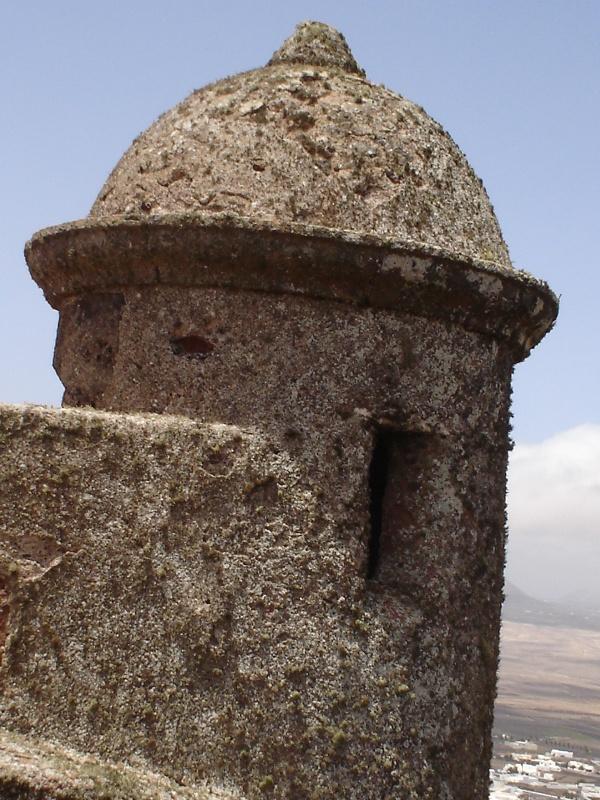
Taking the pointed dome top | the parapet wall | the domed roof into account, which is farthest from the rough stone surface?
the pointed dome top

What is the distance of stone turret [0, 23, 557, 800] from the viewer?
3637 mm

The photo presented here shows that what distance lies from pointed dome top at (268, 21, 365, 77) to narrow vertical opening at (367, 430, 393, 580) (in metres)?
1.63

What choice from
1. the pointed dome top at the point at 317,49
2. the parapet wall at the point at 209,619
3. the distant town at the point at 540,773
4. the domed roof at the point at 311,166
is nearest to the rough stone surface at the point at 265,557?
the parapet wall at the point at 209,619

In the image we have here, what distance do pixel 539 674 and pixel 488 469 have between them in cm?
11949

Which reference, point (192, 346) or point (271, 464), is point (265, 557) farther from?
point (192, 346)

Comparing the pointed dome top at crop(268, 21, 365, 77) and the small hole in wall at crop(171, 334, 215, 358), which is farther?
the pointed dome top at crop(268, 21, 365, 77)

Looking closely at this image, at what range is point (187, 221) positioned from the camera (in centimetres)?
401

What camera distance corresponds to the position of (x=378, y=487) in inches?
166

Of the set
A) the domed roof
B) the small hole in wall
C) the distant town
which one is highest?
the domed roof

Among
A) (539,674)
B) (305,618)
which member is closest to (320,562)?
(305,618)

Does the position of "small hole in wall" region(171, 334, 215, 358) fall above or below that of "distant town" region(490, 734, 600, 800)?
above

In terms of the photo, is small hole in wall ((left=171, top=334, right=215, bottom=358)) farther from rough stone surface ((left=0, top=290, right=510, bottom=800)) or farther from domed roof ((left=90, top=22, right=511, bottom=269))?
domed roof ((left=90, top=22, right=511, bottom=269))

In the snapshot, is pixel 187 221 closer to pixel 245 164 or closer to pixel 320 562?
pixel 245 164

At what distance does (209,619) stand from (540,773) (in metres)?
54.0
